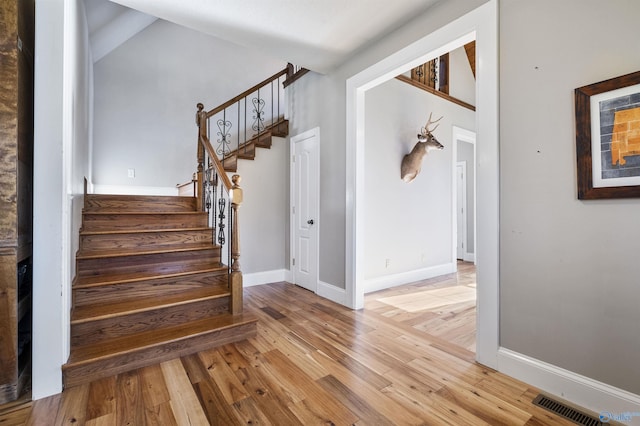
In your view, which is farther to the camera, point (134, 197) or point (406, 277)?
point (406, 277)

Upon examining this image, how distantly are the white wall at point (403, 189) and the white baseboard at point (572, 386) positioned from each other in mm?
1990

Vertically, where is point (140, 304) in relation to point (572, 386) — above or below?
above

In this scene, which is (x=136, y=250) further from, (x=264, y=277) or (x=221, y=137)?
(x=221, y=137)

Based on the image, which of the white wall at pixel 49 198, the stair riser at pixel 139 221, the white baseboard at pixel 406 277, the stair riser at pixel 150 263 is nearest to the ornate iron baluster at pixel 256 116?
the stair riser at pixel 139 221

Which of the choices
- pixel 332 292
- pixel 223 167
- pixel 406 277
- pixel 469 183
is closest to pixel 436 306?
pixel 406 277

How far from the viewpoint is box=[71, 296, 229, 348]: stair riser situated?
1.97 m

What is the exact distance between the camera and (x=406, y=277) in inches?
162

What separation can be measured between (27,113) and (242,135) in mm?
3889

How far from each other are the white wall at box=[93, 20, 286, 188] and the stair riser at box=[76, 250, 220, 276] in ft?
8.47

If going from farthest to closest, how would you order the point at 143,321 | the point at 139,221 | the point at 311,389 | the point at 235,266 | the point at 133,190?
the point at 133,190
the point at 139,221
the point at 235,266
the point at 143,321
the point at 311,389

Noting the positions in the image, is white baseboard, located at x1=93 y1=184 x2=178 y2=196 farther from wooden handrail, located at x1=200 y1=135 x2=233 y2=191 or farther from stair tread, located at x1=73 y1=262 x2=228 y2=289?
stair tread, located at x1=73 y1=262 x2=228 y2=289

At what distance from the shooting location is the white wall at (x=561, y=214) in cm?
145

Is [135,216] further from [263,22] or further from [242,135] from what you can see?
[242,135]

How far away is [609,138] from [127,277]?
3409mm
